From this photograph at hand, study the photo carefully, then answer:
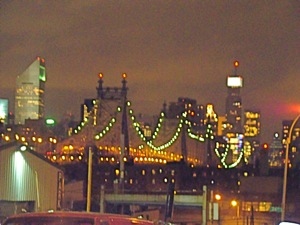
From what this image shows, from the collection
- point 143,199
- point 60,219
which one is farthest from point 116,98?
point 60,219

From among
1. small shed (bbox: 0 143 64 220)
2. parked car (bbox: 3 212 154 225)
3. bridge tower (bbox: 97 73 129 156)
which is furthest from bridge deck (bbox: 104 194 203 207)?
bridge tower (bbox: 97 73 129 156)

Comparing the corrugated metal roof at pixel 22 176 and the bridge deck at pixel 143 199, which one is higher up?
the corrugated metal roof at pixel 22 176

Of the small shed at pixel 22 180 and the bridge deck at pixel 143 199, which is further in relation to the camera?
the bridge deck at pixel 143 199

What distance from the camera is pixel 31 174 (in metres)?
46.1

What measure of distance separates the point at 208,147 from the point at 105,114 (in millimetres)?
33398

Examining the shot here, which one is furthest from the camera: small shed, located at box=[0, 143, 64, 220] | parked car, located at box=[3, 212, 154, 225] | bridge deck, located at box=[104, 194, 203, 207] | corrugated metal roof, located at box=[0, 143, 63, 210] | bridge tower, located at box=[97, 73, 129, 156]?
bridge tower, located at box=[97, 73, 129, 156]

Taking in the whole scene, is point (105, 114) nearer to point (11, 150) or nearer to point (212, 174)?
point (212, 174)

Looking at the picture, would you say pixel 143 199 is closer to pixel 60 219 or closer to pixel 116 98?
pixel 60 219

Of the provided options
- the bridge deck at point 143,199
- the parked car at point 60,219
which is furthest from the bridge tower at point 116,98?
the parked car at point 60,219

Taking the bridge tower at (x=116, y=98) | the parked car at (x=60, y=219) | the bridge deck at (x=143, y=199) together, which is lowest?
the bridge deck at (x=143, y=199)

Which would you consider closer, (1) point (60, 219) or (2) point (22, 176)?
(1) point (60, 219)

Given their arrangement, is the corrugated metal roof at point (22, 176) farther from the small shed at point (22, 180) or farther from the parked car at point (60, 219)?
the parked car at point (60, 219)

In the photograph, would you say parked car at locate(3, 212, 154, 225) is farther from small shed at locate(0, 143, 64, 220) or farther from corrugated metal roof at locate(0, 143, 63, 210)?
corrugated metal roof at locate(0, 143, 63, 210)

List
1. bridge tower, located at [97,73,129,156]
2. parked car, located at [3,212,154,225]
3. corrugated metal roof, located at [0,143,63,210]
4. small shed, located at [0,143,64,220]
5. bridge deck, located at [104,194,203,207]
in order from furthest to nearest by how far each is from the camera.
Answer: bridge tower, located at [97,73,129,156] → bridge deck, located at [104,194,203,207] → corrugated metal roof, located at [0,143,63,210] → small shed, located at [0,143,64,220] → parked car, located at [3,212,154,225]
